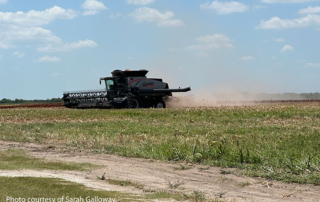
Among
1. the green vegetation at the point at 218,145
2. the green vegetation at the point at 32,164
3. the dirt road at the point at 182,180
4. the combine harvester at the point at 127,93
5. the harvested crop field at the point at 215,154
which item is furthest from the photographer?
the combine harvester at the point at 127,93

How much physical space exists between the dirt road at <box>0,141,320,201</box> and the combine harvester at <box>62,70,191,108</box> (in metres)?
27.0

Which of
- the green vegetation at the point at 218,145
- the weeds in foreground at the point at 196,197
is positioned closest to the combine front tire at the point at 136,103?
the green vegetation at the point at 218,145

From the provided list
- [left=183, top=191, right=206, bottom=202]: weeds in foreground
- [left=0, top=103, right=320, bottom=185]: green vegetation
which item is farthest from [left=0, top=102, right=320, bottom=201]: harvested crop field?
[left=183, top=191, right=206, bottom=202]: weeds in foreground

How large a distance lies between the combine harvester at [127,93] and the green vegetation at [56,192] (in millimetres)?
30375

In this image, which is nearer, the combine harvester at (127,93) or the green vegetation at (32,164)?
the green vegetation at (32,164)

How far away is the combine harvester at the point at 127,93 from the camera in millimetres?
39584

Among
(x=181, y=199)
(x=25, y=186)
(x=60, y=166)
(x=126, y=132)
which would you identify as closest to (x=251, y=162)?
(x=181, y=199)

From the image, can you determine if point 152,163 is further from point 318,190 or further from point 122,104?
point 122,104

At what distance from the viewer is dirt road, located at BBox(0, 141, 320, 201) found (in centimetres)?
797

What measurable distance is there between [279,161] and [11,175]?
21.1ft

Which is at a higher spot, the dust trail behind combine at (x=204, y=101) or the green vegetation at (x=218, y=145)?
the dust trail behind combine at (x=204, y=101)

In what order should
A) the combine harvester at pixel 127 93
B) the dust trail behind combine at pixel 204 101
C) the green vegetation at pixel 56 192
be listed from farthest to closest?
the dust trail behind combine at pixel 204 101, the combine harvester at pixel 127 93, the green vegetation at pixel 56 192

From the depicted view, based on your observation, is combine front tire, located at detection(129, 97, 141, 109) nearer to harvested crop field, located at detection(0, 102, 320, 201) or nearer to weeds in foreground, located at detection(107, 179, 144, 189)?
harvested crop field, located at detection(0, 102, 320, 201)

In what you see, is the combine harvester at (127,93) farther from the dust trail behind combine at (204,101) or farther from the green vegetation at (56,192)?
the green vegetation at (56,192)
